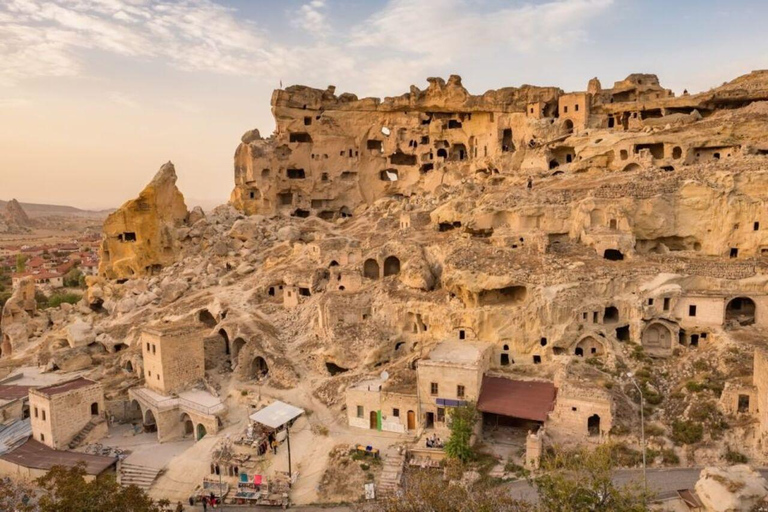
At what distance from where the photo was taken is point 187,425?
2816 centimetres

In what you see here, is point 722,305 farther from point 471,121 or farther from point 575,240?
point 471,121

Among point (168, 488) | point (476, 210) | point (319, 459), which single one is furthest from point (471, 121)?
point (168, 488)

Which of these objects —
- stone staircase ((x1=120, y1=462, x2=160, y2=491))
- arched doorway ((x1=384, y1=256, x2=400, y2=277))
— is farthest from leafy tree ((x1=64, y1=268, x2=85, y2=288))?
stone staircase ((x1=120, y1=462, x2=160, y2=491))

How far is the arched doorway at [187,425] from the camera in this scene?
27.9 m

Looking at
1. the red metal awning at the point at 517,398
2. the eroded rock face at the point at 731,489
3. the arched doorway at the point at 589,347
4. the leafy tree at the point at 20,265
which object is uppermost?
the leafy tree at the point at 20,265

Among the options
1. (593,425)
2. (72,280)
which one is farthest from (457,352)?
(72,280)

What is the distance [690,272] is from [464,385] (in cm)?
1324

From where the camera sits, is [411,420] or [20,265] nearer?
[411,420]

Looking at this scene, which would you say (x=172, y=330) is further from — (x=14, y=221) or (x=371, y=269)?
(x=14, y=221)

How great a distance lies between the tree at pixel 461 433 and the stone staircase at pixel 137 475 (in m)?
13.0

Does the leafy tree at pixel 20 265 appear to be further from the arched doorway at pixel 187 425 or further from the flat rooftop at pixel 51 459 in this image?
the arched doorway at pixel 187 425

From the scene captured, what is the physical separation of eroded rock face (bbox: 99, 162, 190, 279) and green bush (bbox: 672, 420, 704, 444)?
42551mm

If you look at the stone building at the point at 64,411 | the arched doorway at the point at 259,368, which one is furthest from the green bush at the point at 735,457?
the stone building at the point at 64,411

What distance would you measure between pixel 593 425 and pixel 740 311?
452 inches
